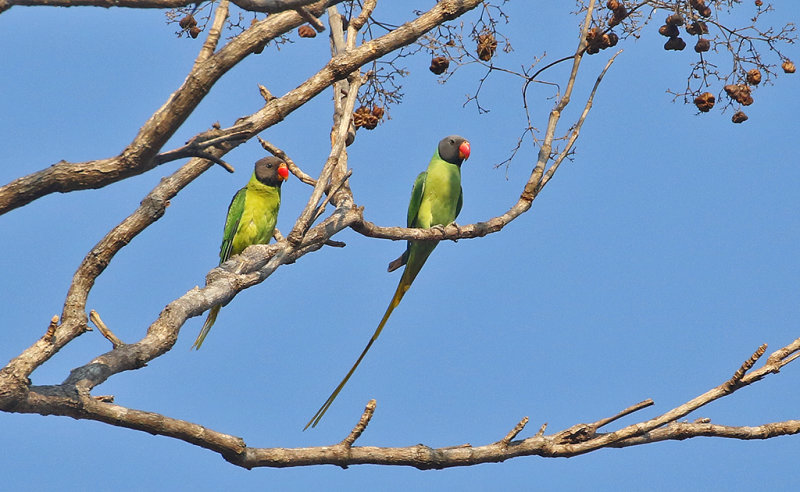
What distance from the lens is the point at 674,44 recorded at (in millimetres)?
4699

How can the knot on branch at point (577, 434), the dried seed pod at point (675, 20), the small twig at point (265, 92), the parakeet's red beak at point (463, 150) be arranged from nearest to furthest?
the knot on branch at point (577, 434) → the small twig at point (265, 92) → the dried seed pod at point (675, 20) → the parakeet's red beak at point (463, 150)

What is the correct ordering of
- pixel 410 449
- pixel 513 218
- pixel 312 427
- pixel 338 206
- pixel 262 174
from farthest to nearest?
1. pixel 262 174
2. pixel 513 218
3. pixel 338 206
4. pixel 312 427
5. pixel 410 449

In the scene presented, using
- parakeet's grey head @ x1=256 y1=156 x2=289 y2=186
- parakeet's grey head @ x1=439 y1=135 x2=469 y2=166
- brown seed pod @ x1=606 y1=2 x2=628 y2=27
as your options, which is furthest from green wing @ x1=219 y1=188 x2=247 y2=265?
brown seed pod @ x1=606 y1=2 x2=628 y2=27

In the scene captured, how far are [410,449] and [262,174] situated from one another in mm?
3540

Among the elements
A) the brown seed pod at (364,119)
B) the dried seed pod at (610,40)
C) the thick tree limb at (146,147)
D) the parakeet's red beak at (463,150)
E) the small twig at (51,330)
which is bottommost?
the small twig at (51,330)

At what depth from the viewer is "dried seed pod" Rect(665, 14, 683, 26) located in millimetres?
4625

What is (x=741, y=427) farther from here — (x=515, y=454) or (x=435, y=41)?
(x=435, y=41)

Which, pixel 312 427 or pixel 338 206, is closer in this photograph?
pixel 312 427

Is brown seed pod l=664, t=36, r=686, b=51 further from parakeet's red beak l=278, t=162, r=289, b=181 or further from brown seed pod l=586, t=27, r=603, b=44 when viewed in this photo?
parakeet's red beak l=278, t=162, r=289, b=181

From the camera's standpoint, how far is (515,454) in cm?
355

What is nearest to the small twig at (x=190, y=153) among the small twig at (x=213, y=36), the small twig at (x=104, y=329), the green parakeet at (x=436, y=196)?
the small twig at (x=213, y=36)

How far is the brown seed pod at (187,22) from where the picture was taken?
4764mm

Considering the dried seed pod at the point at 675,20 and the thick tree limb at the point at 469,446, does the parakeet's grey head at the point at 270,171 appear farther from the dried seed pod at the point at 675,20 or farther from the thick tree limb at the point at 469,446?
the thick tree limb at the point at 469,446

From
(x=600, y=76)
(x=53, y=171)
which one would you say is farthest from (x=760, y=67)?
(x=53, y=171)
